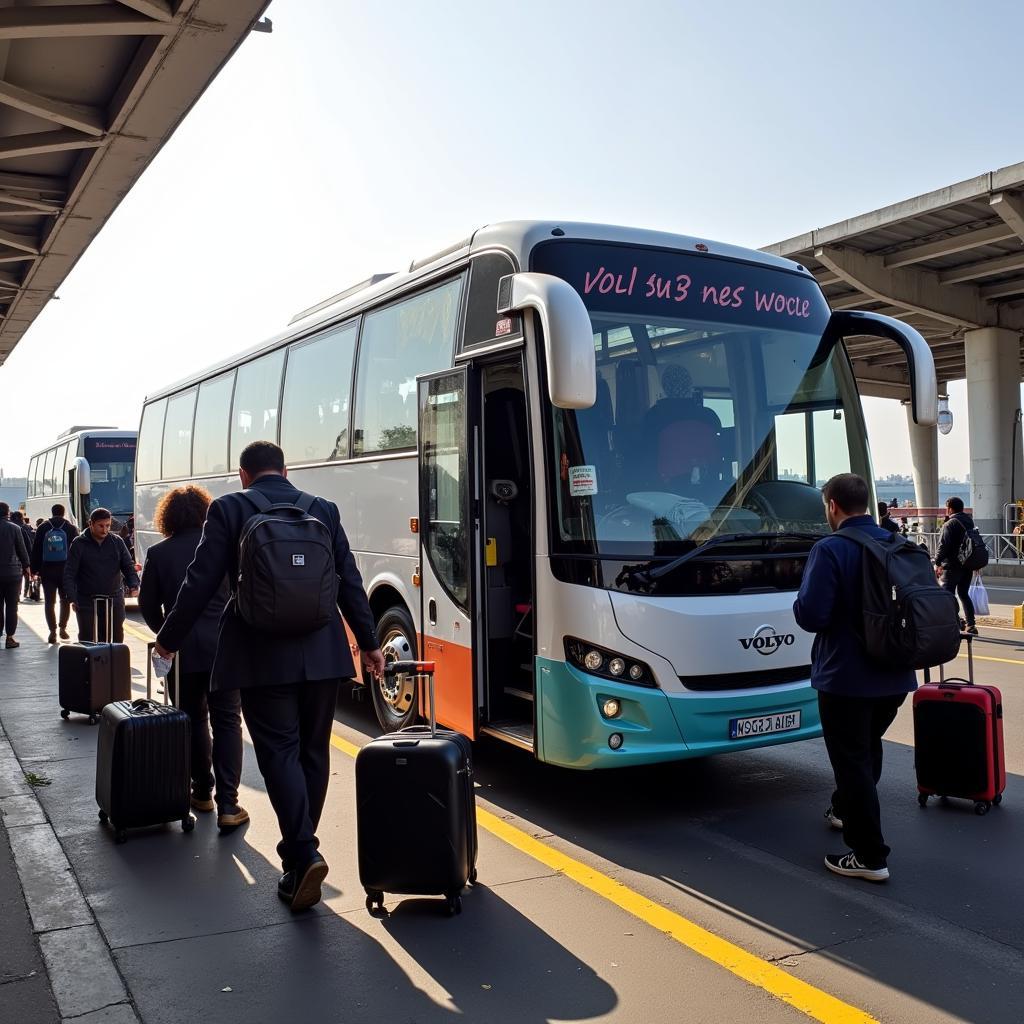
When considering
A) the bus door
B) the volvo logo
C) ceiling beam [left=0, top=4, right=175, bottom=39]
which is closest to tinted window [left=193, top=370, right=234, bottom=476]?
the bus door

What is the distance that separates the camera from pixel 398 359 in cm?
788

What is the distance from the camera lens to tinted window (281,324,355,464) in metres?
8.85

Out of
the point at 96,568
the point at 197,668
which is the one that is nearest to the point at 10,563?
the point at 96,568

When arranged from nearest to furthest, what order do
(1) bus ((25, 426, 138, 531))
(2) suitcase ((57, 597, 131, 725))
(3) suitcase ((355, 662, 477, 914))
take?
(3) suitcase ((355, 662, 477, 914))
(2) suitcase ((57, 597, 131, 725))
(1) bus ((25, 426, 138, 531))

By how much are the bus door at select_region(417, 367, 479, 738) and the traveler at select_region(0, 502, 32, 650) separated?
7778 millimetres

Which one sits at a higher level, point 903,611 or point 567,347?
point 567,347

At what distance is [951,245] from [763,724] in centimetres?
1908

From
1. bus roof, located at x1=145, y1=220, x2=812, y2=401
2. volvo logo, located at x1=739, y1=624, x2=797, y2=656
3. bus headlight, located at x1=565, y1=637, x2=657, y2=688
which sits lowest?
bus headlight, located at x1=565, y1=637, x2=657, y2=688

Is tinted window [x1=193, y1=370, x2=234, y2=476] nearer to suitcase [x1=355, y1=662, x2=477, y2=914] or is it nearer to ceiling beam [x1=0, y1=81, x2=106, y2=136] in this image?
ceiling beam [x1=0, y1=81, x2=106, y2=136]

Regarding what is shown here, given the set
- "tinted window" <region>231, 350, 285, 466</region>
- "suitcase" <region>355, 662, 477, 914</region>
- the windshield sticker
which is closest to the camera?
"suitcase" <region>355, 662, 477, 914</region>

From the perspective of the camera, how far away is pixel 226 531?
15.5ft

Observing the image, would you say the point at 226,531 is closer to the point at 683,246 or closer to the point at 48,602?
the point at 683,246

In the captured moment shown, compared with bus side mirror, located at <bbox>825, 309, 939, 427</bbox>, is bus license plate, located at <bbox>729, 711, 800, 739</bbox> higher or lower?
lower

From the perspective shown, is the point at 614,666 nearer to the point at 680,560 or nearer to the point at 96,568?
the point at 680,560
